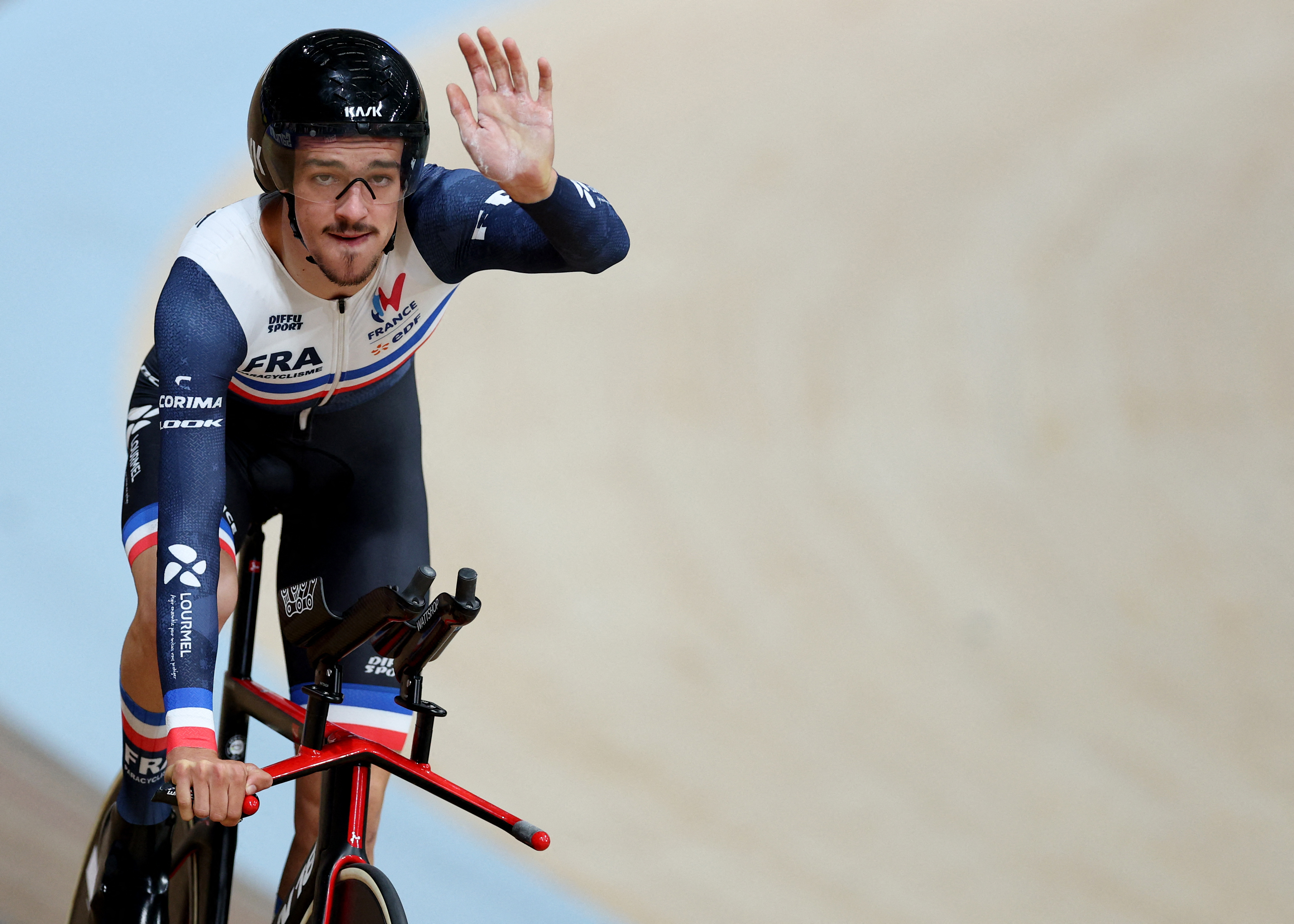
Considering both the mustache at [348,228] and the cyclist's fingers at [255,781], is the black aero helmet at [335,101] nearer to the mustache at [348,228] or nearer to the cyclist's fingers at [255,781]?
the mustache at [348,228]

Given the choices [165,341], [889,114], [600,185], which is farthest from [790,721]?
[889,114]

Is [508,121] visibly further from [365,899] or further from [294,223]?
[365,899]

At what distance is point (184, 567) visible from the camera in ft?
6.82

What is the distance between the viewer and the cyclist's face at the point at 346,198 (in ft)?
7.00

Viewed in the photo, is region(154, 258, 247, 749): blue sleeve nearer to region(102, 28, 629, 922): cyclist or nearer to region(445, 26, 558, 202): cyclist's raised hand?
region(102, 28, 629, 922): cyclist

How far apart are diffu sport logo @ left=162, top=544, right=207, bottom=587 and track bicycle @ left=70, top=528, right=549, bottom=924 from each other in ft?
0.55

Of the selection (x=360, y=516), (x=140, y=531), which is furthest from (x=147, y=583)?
(x=360, y=516)

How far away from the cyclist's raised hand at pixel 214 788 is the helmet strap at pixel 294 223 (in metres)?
0.78

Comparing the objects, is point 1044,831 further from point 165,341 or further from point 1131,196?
point 1131,196

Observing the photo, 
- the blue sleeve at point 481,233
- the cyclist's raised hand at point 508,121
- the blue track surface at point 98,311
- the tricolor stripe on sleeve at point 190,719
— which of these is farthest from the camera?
the blue track surface at point 98,311

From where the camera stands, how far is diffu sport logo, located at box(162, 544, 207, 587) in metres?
2.08

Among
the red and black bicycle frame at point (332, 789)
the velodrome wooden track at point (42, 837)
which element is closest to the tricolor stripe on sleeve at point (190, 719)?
the red and black bicycle frame at point (332, 789)

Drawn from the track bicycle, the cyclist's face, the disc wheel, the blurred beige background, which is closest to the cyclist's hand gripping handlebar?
the track bicycle

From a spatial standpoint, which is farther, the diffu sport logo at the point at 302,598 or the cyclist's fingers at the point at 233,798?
the diffu sport logo at the point at 302,598
